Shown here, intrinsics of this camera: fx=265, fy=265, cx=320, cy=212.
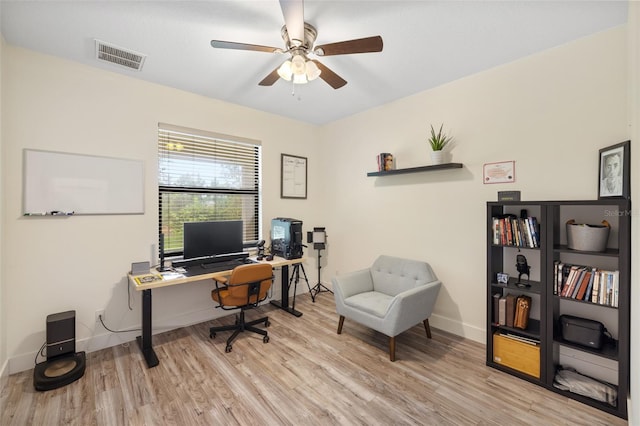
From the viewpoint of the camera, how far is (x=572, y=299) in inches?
79.4

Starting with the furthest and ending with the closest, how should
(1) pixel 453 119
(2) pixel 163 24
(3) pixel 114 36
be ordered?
(1) pixel 453 119
(3) pixel 114 36
(2) pixel 163 24

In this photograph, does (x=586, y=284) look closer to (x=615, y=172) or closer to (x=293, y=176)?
(x=615, y=172)

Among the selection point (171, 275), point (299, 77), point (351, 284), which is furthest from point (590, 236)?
point (171, 275)

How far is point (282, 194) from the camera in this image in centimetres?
414

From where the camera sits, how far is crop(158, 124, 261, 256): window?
3172 millimetres

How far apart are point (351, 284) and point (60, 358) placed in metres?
2.80

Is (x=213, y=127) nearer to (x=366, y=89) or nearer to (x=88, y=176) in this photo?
(x=88, y=176)

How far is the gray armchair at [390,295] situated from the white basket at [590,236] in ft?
3.89

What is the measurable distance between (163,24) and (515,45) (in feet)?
9.48

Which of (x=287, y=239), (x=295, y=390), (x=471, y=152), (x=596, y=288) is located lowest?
(x=295, y=390)

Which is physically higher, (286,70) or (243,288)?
(286,70)

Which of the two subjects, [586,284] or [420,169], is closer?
[586,284]

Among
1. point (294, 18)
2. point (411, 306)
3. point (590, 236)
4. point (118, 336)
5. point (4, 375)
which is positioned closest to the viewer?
point (294, 18)

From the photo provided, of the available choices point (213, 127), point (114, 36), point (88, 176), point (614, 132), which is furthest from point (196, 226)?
point (614, 132)
